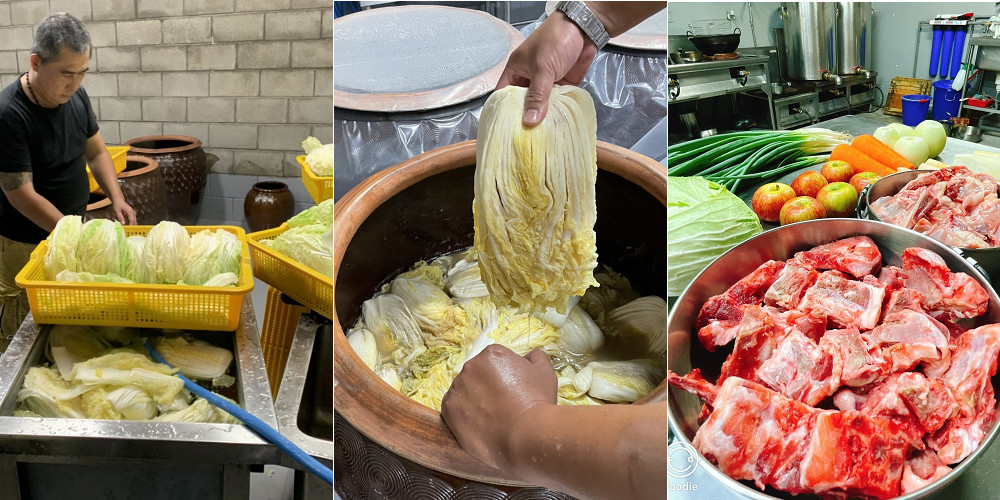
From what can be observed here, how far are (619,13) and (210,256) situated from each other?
1.33 metres

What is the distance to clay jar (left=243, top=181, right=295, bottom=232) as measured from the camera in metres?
2.90

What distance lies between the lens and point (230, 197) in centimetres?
315

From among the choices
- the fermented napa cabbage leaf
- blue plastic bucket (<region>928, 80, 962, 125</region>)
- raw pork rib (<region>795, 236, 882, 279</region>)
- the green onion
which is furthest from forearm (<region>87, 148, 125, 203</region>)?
blue plastic bucket (<region>928, 80, 962, 125</region>)

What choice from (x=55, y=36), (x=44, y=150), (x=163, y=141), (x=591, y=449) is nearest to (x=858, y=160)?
(x=591, y=449)

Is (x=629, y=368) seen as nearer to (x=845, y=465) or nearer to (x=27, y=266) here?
(x=845, y=465)

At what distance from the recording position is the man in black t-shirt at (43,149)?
5.52 feet

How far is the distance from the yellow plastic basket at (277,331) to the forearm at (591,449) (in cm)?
107

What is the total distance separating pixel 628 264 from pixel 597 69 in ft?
1.20

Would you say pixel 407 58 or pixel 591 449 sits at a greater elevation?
pixel 407 58

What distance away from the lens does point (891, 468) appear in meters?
1.09

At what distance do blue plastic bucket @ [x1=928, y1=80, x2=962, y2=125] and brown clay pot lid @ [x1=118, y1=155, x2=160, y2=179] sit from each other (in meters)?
2.54

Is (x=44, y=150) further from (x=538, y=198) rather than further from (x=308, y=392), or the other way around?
(x=538, y=198)

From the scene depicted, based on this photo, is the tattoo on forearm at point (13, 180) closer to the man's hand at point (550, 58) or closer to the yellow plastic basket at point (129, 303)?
the yellow plastic basket at point (129, 303)

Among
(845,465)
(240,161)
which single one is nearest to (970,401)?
(845,465)
